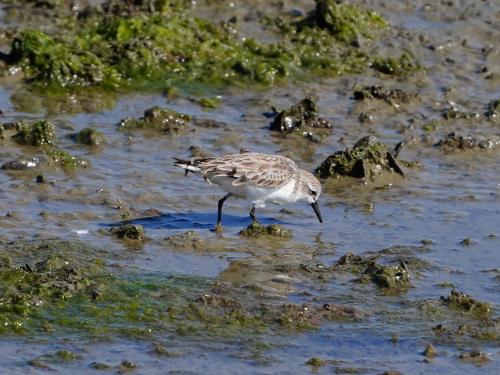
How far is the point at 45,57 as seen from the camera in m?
14.7

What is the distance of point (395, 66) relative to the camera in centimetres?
1595

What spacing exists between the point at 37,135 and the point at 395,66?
5107mm

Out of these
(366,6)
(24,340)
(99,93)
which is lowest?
(24,340)

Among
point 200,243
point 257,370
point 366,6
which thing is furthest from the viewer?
point 366,6

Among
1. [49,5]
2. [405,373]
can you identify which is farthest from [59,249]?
[49,5]

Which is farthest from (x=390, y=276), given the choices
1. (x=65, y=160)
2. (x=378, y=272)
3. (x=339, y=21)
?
(x=339, y=21)

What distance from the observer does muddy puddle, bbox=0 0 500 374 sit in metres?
9.17

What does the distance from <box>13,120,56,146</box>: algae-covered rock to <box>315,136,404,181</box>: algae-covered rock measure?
9.38 feet

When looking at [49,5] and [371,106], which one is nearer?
[371,106]

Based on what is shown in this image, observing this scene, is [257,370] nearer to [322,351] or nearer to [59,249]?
[322,351]

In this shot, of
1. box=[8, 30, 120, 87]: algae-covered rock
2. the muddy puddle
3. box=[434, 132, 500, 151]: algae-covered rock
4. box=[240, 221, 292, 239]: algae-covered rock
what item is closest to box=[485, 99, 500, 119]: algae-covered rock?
the muddy puddle

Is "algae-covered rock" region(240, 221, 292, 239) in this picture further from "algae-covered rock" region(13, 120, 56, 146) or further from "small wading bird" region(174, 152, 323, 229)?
"algae-covered rock" region(13, 120, 56, 146)

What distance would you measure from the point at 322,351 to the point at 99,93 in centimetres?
650

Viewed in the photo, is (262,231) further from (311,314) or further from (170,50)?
(170,50)
